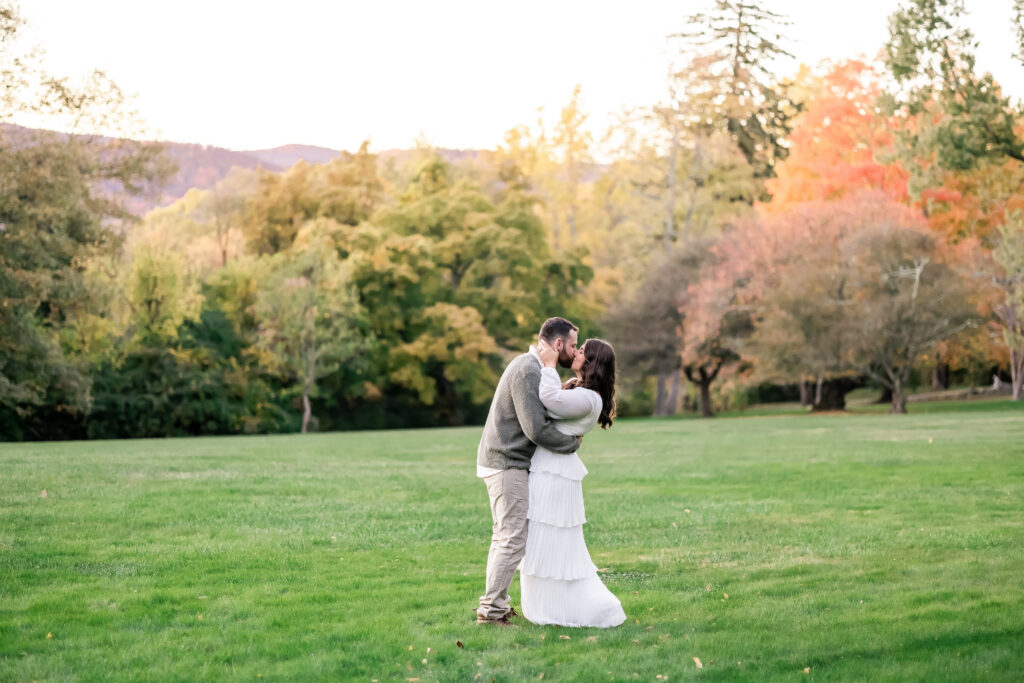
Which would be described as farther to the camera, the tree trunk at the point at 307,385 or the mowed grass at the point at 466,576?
the tree trunk at the point at 307,385

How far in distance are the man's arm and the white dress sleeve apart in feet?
0.18

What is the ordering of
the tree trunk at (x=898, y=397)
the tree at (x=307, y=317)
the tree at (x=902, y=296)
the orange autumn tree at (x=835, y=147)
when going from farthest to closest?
the orange autumn tree at (x=835, y=147), the tree at (x=307, y=317), the tree trunk at (x=898, y=397), the tree at (x=902, y=296)

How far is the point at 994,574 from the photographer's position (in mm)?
9570

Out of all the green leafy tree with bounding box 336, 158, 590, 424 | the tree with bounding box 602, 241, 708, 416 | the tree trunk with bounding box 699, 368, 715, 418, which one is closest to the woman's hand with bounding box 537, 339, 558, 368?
the green leafy tree with bounding box 336, 158, 590, 424

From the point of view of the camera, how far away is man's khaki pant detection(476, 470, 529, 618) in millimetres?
7746

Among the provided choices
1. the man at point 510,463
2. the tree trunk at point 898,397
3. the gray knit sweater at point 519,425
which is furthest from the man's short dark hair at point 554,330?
the tree trunk at point 898,397

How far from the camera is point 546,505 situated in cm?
776

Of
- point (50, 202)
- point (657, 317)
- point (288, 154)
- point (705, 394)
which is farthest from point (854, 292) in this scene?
point (288, 154)

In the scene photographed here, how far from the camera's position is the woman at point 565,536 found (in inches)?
303

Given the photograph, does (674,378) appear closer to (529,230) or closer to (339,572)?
(529,230)

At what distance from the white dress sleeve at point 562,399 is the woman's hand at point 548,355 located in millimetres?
61

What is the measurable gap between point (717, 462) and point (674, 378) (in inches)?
1520

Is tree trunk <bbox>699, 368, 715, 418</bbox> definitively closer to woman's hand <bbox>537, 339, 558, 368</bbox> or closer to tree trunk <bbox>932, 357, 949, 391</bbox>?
tree trunk <bbox>932, 357, 949, 391</bbox>

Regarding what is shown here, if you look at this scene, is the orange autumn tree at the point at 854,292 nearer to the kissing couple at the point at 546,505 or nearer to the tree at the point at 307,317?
the tree at the point at 307,317
